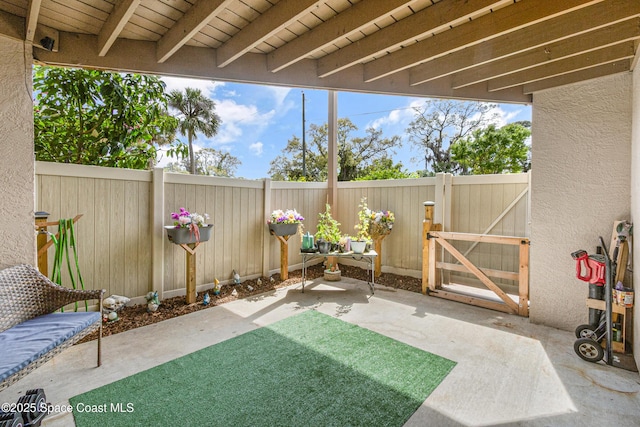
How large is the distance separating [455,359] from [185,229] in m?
3.07

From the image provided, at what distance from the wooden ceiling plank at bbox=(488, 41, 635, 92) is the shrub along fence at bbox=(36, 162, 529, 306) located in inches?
56.0

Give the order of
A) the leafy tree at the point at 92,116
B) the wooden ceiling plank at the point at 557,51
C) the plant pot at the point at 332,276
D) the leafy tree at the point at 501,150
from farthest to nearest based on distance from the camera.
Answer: the leafy tree at the point at 501,150 < the plant pot at the point at 332,276 < the leafy tree at the point at 92,116 < the wooden ceiling plank at the point at 557,51

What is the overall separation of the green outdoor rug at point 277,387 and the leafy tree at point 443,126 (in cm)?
1238

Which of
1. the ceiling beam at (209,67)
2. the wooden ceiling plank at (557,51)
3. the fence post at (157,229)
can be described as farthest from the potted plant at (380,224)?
the fence post at (157,229)

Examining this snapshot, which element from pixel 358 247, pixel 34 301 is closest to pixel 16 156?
pixel 34 301

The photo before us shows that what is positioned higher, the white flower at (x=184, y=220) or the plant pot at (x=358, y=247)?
the white flower at (x=184, y=220)

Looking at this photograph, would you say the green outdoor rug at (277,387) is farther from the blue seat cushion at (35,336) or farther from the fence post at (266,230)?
the fence post at (266,230)

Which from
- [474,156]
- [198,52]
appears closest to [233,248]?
[198,52]

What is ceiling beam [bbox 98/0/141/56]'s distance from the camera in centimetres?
185

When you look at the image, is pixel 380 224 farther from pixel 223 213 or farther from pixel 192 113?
pixel 192 113

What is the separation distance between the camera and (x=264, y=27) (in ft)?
6.86

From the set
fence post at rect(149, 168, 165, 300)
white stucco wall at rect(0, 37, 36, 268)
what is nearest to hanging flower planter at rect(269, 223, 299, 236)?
fence post at rect(149, 168, 165, 300)

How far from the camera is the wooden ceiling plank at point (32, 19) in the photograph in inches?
72.8

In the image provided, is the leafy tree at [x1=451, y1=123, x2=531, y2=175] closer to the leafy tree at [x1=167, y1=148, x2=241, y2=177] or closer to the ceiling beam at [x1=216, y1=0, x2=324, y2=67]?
the ceiling beam at [x1=216, y1=0, x2=324, y2=67]
